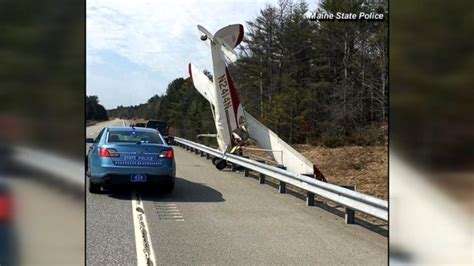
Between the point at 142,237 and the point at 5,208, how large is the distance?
409 cm

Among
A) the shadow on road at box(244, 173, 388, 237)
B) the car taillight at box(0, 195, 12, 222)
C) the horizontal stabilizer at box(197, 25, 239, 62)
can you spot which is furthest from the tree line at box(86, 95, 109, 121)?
the horizontal stabilizer at box(197, 25, 239, 62)

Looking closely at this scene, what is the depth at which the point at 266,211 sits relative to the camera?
22.2 ft

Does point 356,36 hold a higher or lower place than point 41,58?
higher

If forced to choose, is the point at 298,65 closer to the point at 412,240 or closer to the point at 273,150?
the point at 273,150

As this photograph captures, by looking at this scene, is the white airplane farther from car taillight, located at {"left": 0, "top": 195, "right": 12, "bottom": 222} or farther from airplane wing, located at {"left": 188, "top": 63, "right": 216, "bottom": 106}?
car taillight, located at {"left": 0, "top": 195, "right": 12, "bottom": 222}

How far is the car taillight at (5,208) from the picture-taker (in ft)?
3.51

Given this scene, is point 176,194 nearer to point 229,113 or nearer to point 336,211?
point 336,211

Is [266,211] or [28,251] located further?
[266,211]

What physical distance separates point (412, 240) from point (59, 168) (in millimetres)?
906

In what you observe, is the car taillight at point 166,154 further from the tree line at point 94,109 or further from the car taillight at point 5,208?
the car taillight at point 5,208

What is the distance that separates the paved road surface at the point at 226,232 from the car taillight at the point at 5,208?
4.92ft

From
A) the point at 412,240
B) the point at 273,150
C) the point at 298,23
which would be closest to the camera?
the point at 412,240

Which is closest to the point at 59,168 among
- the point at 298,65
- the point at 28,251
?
the point at 28,251

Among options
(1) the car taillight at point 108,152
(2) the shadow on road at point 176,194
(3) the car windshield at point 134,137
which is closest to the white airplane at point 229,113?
(2) the shadow on road at point 176,194
